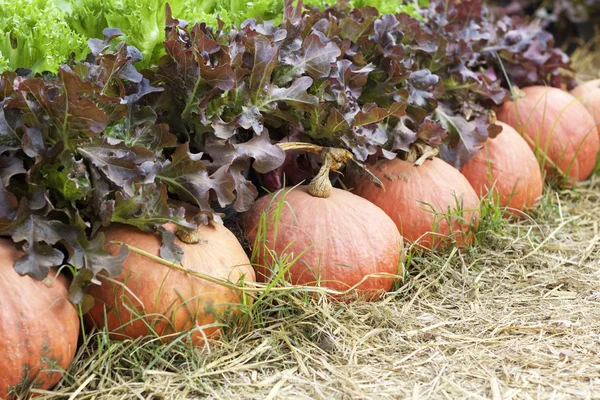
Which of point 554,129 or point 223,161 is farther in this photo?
point 554,129

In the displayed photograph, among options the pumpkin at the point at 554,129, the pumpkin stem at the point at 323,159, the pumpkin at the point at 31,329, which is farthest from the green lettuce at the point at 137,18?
the pumpkin at the point at 554,129

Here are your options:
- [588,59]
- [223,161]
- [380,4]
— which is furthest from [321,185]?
[588,59]

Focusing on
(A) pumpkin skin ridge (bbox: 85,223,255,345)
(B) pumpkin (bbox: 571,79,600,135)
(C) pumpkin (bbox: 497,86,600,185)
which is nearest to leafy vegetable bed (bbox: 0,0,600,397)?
(A) pumpkin skin ridge (bbox: 85,223,255,345)

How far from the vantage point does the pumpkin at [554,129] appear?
3820 millimetres

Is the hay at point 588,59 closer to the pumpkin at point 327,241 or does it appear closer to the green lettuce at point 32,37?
the pumpkin at point 327,241

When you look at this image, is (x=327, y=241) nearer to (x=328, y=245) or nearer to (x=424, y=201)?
(x=328, y=245)

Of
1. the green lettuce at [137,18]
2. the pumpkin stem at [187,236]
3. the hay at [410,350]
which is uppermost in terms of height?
the green lettuce at [137,18]

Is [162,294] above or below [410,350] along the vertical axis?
above

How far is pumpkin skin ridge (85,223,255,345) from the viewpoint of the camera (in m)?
2.22

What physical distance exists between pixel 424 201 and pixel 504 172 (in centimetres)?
65

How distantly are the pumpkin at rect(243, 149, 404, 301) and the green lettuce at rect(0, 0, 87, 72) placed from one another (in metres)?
0.90

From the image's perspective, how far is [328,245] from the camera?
2.57m

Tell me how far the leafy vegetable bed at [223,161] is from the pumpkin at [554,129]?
13.5 inches

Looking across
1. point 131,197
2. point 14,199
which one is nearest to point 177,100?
point 131,197
